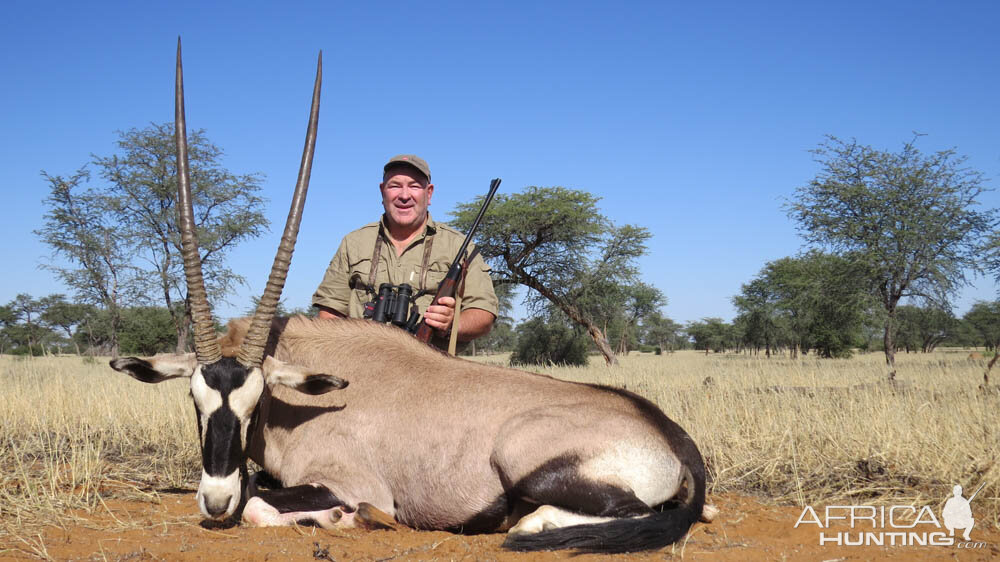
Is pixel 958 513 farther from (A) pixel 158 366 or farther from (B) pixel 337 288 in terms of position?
(B) pixel 337 288

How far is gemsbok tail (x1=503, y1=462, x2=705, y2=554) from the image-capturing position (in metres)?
3.01

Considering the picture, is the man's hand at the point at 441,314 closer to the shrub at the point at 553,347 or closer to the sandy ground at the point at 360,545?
the sandy ground at the point at 360,545

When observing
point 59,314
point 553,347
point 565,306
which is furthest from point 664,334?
point 59,314

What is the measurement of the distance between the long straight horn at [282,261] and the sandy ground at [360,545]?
2.95 ft

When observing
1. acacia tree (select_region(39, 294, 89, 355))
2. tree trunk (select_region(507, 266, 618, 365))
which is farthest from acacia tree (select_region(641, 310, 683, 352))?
acacia tree (select_region(39, 294, 89, 355))

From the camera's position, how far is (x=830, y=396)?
7844 millimetres

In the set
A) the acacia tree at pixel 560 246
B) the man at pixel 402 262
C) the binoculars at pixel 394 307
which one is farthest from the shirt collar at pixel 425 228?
the acacia tree at pixel 560 246

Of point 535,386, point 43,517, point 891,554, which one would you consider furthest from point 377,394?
point 891,554

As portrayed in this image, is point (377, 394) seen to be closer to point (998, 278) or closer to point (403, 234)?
point (403, 234)

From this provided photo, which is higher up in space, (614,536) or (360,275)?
(360,275)

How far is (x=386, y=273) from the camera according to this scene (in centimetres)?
569

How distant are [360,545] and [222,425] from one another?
34.9 inches

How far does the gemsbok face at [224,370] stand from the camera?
3176 millimetres

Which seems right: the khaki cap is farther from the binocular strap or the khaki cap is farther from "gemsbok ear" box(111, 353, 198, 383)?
"gemsbok ear" box(111, 353, 198, 383)
